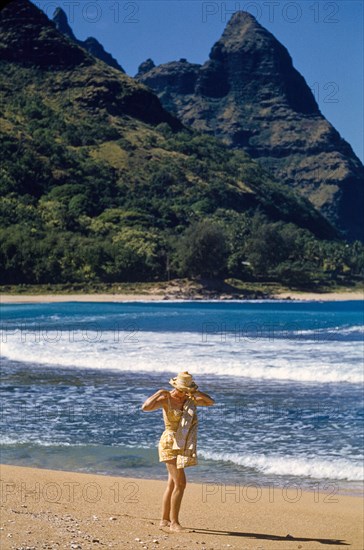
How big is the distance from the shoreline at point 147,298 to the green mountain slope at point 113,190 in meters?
6.21

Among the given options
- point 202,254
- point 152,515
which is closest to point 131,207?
point 202,254

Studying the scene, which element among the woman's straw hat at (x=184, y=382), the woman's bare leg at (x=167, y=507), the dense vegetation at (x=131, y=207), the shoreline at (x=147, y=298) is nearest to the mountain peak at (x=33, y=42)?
the dense vegetation at (x=131, y=207)

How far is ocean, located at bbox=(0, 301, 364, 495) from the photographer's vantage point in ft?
35.5

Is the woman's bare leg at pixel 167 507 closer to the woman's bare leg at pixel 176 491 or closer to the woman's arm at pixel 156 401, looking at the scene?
the woman's bare leg at pixel 176 491

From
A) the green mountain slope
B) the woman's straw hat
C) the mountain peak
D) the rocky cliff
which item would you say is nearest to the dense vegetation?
the green mountain slope

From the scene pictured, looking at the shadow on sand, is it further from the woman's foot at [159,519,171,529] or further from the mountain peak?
the mountain peak

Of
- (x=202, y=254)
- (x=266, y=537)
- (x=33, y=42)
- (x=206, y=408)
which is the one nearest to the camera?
(x=266, y=537)

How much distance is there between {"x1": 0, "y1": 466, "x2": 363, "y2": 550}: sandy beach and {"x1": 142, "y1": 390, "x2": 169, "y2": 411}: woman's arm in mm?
1208

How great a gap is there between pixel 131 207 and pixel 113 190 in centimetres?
491

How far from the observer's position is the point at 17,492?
8891 millimetres

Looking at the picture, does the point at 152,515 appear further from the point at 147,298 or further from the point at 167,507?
the point at 147,298

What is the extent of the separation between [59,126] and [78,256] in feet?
188

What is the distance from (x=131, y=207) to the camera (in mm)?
122438

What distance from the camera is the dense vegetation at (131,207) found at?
92312 mm
